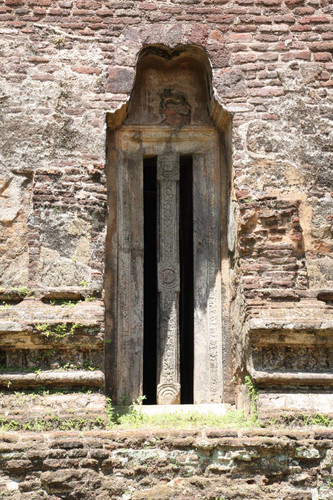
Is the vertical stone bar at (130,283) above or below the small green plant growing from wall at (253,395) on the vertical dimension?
above

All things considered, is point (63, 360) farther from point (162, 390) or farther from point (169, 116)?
point (169, 116)

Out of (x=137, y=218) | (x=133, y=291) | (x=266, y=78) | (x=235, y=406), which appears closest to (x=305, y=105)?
(x=266, y=78)

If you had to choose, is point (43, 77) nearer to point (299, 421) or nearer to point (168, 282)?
point (168, 282)

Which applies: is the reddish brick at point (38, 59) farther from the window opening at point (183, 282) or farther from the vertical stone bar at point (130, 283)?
the window opening at point (183, 282)

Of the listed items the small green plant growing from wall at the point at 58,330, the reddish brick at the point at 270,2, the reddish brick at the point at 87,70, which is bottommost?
the small green plant growing from wall at the point at 58,330

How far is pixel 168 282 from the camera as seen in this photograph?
7086mm

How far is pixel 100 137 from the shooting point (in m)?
6.84

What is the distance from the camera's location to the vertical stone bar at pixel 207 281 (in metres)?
6.90

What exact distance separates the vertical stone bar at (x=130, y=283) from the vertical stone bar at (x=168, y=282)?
206mm

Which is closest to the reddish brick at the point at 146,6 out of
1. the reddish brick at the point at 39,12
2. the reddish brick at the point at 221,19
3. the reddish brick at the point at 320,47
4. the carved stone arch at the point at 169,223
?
the carved stone arch at the point at 169,223

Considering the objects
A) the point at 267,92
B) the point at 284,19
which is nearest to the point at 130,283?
the point at 267,92

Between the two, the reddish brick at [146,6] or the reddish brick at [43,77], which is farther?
the reddish brick at [146,6]

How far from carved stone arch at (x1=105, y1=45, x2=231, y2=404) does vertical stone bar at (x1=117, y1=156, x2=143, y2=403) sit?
0.01 meters

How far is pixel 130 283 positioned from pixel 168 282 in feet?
1.29
